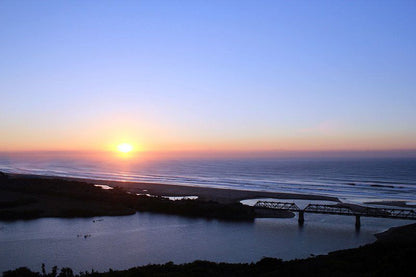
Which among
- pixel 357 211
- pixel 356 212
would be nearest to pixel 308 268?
pixel 356 212

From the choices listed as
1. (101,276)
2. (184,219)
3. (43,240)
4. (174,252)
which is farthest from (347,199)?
(101,276)

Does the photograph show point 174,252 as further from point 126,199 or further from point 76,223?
point 126,199

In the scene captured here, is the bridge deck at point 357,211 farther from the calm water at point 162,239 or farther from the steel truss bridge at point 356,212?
the calm water at point 162,239

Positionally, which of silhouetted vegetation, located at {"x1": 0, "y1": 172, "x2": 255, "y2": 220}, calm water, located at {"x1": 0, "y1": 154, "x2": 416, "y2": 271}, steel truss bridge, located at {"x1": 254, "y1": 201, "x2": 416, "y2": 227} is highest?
steel truss bridge, located at {"x1": 254, "y1": 201, "x2": 416, "y2": 227}

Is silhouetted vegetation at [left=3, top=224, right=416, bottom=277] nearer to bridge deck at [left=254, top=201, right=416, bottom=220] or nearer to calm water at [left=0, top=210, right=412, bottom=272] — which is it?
calm water at [left=0, top=210, right=412, bottom=272]

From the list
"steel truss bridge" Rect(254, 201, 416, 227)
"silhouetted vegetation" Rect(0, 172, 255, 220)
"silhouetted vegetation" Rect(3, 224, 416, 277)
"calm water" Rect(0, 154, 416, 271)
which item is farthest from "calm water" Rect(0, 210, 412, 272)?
"silhouetted vegetation" Rect(3, 224, 416, 277)

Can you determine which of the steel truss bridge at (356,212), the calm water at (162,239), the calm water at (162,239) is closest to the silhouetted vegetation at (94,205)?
the calm water at (162,239)
